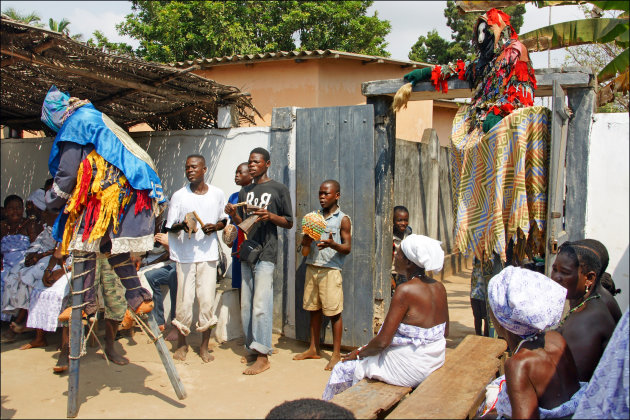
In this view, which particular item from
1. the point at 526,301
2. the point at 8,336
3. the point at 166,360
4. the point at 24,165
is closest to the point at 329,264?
the point at 166,360

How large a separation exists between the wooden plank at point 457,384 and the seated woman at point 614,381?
92 cm

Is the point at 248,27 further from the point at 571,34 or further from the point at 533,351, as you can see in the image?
the point at 533,351

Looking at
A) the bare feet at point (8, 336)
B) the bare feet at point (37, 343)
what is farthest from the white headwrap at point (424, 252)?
the bare feet at point (37, 343)

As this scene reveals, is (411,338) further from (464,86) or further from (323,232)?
(464,86)

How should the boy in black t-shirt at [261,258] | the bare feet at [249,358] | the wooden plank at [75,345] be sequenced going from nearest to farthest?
1. the wooden plank at [75,345]
2. the boy in black t-shirt at [261,258]
3. the bare feet at [249,358]

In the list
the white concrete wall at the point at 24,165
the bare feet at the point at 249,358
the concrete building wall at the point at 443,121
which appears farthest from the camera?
the concrete building wall at the point at 443,121

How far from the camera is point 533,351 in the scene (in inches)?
92.5

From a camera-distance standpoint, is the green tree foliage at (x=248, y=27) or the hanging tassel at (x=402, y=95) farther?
the green tree foliage at (x=248, y=27)

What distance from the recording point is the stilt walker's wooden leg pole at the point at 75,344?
3506 mm

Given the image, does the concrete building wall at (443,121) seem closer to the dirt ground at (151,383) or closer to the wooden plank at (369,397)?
the dirt ground at (151,383)

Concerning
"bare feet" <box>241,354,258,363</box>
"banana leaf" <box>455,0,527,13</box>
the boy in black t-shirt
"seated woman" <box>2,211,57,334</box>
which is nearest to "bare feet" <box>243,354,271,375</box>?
the boy in black t-shirt

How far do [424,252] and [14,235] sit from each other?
4.60m

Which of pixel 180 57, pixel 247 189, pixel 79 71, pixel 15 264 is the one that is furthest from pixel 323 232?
pixel 180 57

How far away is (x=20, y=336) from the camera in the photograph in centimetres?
503
